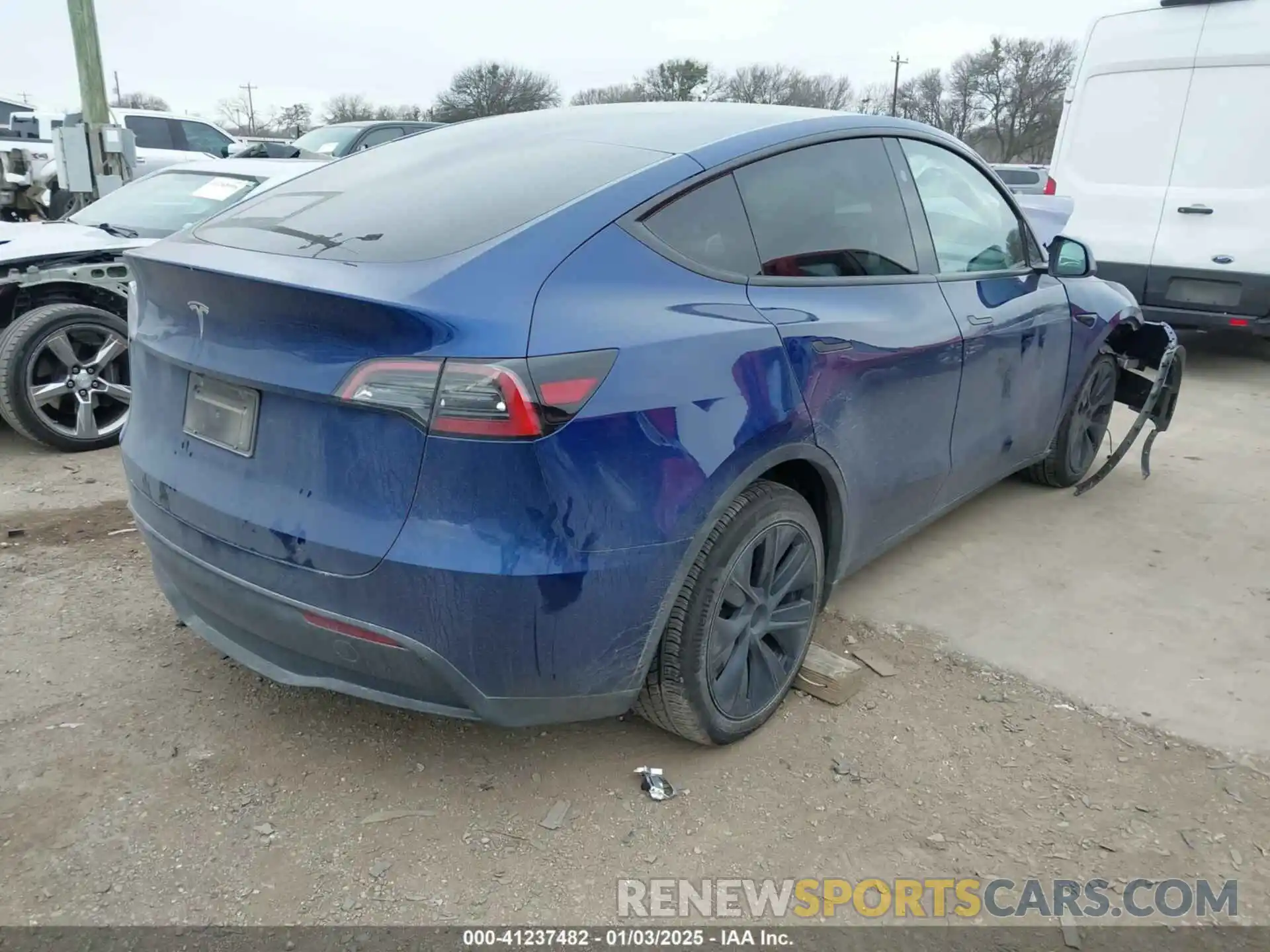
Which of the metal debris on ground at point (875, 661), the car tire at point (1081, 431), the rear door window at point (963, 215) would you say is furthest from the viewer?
the car tire at point (1081, 431)

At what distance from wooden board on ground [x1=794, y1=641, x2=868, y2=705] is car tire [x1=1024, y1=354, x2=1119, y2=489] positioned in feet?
6.84

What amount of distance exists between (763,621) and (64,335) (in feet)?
14.1

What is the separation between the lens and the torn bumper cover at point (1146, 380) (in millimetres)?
4762

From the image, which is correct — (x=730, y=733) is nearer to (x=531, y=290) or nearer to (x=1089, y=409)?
(x=531, y=290)

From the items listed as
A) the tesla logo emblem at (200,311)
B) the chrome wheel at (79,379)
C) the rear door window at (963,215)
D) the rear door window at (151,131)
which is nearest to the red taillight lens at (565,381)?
the tesla logo emblem at (200,311)

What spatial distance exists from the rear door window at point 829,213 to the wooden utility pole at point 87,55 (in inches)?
347

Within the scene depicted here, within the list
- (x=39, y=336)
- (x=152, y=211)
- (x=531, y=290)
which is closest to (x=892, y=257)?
(x=531, y=290)

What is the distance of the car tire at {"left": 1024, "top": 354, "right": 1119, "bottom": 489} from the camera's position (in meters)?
4.59

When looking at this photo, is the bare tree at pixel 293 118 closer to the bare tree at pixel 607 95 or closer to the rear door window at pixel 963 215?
the bare tree at pixel 607 95

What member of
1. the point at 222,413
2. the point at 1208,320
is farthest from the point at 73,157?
the point at 1208,320

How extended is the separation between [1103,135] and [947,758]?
6.76 metres

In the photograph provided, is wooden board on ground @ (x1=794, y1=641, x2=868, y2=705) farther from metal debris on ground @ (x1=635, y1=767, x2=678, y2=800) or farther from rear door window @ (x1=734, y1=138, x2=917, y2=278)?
rear door window @ (x1=734, y1=138, x2=917, y2=278)

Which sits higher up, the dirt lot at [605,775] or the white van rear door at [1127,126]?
the white van rear door at [1127,126]

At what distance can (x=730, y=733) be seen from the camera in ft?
8.68
